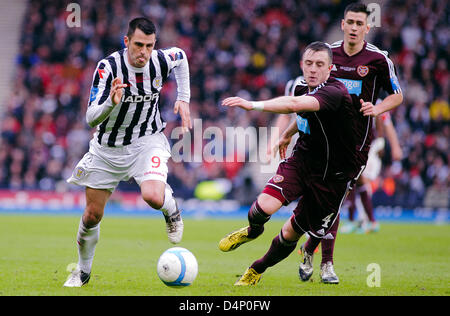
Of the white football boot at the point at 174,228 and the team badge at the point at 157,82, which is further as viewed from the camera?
the team badge at the point at 157,82

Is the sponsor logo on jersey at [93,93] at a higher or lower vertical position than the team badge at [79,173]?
higher

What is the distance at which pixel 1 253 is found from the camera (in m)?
9.51

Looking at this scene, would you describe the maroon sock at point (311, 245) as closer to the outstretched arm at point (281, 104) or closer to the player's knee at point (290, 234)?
the player's knee at point (290, 234)

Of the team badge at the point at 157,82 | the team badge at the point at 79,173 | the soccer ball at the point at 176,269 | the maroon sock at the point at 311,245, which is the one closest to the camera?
the soccer ball at the point at 176,269

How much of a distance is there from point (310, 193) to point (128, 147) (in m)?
1.81

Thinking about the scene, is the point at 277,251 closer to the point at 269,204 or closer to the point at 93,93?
the point at 269,204

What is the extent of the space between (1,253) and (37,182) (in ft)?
31.8

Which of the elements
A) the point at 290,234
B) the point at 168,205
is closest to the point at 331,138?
the point at 290,234

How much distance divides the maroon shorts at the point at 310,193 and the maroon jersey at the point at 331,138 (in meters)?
0.07

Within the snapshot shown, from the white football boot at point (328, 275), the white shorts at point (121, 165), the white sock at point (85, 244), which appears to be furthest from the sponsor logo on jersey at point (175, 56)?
the white football boot at point (328, 275)

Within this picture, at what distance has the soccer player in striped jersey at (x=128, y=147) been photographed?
642cm

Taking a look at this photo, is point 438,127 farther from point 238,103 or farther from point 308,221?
point 238,103

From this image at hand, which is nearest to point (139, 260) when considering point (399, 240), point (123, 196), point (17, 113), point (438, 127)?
point (399, 240)

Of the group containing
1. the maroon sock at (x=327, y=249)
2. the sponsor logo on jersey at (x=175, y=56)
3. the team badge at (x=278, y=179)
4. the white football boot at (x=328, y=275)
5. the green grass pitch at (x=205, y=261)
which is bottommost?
the green grass pitch at (x=205, y=261)
